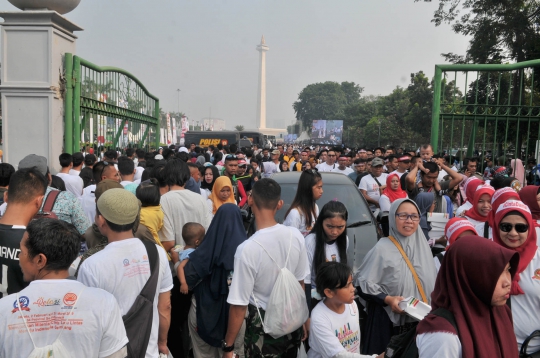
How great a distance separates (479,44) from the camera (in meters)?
17.7

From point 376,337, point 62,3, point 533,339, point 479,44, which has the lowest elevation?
point 376,337

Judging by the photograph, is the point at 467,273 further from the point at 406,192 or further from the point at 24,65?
the point at 24,65

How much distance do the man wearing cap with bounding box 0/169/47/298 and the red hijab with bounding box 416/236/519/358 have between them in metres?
2.20

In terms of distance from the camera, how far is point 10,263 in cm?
285

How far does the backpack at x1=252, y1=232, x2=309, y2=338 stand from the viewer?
326 cm

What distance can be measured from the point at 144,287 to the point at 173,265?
5.33 feet

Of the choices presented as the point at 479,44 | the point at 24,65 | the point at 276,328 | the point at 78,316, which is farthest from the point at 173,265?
the point at 479,44

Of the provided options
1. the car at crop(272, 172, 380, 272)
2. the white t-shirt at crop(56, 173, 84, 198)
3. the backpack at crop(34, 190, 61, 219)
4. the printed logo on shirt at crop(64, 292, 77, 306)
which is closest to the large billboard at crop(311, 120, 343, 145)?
the car at crop(272, 172, 380, 272)

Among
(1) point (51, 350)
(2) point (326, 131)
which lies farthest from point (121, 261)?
(2) point (326, 131)

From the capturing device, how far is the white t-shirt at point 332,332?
10.4ft

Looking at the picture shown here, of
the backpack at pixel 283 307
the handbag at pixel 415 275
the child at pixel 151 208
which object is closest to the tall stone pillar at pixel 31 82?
the child at pixel 151 208

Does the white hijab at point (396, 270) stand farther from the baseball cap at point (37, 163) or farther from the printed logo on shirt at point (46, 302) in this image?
the baseball cap at point (37, 163)

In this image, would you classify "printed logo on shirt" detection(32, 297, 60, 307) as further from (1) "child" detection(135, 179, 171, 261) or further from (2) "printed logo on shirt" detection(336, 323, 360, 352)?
(1) "child" detection(135, 179, 171, 261)

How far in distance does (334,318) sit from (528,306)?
1216mm
